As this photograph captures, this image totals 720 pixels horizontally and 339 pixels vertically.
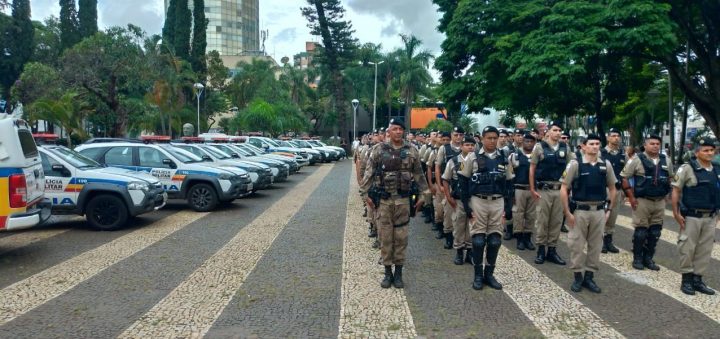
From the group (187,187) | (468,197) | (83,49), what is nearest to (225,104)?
(83,49)

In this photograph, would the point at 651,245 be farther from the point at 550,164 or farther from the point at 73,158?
the point at 73,158

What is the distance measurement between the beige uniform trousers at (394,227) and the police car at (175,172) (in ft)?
22.4

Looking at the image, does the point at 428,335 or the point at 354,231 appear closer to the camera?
the point at 428,335

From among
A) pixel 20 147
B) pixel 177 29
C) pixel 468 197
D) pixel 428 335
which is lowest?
pixel 428 335

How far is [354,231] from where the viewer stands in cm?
993

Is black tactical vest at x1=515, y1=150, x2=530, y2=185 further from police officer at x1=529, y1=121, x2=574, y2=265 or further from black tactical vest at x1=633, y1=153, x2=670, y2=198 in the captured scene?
black tactical vest at x1=633, y1=153, x2=670, y2=198

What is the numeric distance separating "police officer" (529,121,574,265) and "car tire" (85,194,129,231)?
6.95m

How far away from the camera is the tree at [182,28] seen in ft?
144

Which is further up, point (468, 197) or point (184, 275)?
point (468, 197)

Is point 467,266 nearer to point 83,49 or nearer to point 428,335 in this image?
point 428,335

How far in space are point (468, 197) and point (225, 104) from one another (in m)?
46.8

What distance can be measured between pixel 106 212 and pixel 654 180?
875cm

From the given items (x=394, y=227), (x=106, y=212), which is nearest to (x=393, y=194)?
(x=394, y=227)

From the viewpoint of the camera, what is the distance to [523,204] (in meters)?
8.51
